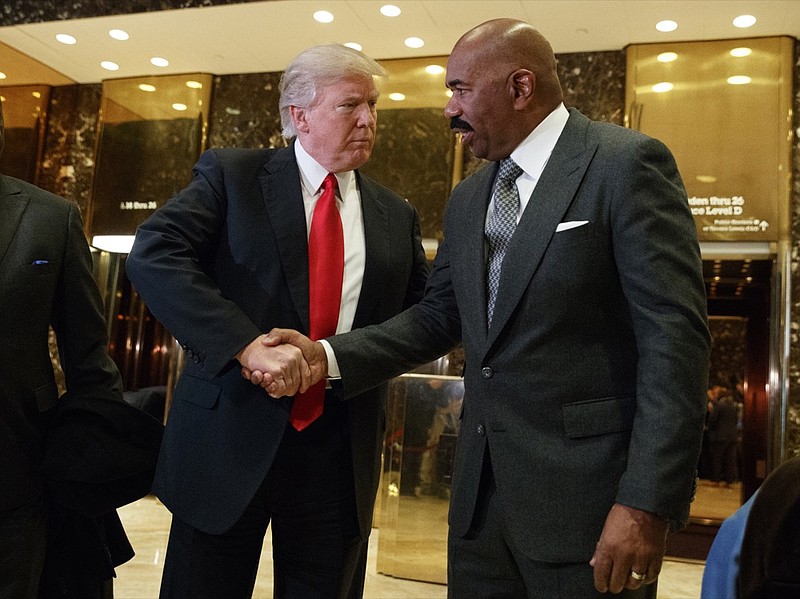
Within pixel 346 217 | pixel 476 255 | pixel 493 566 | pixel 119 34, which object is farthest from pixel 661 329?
pixel 119 34

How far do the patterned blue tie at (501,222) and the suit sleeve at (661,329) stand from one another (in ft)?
0.76

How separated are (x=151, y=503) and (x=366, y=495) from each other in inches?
197

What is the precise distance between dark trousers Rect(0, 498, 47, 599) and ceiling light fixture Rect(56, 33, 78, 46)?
18.2 ft

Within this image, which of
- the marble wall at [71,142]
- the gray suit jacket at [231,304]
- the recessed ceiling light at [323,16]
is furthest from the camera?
the marble wall at [71,142]

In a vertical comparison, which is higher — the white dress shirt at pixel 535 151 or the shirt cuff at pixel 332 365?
the white dress shirt at pixel 535 151

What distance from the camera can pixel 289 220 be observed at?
6.64 ft

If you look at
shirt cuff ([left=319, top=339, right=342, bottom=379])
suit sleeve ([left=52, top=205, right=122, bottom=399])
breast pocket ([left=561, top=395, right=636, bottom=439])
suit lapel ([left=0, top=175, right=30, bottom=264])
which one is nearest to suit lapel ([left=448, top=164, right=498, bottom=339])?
breast pocket ([left=561, top=395, right=636, bottom=439])

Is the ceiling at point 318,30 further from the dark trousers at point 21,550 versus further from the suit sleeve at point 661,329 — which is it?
the dark trousers at point 21,550

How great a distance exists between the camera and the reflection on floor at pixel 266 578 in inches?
159

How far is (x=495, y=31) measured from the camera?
5.54ft

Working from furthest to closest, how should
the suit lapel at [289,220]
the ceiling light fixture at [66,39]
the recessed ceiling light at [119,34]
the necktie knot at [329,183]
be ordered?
the ceiling light fixture at [66,39], the recessed ceiling light at [119,34], the necktie knot at [329,183], the suit lapel at [289,220]

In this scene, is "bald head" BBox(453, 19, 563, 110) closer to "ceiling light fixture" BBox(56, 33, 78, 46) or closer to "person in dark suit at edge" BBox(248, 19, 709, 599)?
"person in dark suit at edge" BBox(248, 19, 709, 599)

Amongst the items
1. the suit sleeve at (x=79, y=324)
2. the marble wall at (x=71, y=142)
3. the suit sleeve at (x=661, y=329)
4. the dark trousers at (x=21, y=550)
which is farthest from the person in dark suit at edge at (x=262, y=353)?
the marble wall at (x=71, y=142)

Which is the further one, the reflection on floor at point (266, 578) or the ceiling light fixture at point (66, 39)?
the ceiling light fixture at point (66, 39)
